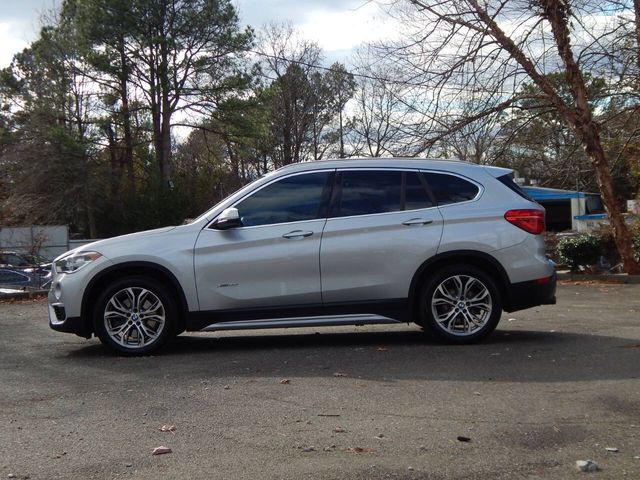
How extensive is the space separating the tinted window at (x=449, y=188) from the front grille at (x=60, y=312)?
152 inches

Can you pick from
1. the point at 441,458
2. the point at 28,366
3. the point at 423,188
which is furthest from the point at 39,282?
the point at 441,458

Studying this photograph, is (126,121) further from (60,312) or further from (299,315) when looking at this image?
(299,315)

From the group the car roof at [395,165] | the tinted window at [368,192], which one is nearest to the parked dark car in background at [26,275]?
the car roof at [395,165]

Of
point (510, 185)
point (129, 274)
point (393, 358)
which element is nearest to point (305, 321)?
point (393, 358)

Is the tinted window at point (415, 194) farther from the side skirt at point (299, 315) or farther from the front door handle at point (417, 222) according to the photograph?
the side skirt at point (299, 315)

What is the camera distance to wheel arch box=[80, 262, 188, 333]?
7.42 metres

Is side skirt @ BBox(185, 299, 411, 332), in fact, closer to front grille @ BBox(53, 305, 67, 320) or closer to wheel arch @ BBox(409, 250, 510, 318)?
wheel arch @ BBox(409, 250, 510, 318)

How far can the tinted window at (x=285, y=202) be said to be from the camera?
757 cm

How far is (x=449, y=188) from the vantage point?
7.71 m

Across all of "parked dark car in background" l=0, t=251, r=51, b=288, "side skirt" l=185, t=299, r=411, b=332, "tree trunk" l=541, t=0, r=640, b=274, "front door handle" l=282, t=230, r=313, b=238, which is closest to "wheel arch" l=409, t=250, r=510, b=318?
"side skirt" l=185, t=299, r=411, b=332

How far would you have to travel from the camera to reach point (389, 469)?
4.09 m

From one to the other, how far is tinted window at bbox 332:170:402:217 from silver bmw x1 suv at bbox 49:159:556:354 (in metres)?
0.05

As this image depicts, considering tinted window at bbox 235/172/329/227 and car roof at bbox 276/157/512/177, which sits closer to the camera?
tinted window at bbox 235/172/329/227

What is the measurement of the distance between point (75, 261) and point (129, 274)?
0.55 m
